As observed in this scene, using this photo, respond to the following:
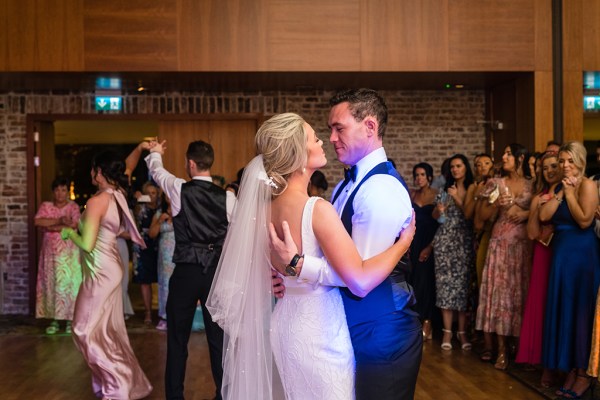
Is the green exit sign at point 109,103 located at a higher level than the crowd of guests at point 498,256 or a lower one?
higher

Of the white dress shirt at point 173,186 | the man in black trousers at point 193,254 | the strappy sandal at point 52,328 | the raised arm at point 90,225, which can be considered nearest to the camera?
the man in black trousers at point 193,254

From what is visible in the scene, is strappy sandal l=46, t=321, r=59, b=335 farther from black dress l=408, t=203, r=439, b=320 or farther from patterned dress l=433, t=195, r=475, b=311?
patterned dress l=433, t=195, r=475, b=311

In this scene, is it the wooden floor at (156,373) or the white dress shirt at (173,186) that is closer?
the white dress shirt at (173,186)

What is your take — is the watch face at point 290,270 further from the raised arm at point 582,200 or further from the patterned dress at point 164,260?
the patterned dress at point 164,260

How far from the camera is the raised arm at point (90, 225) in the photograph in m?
5.15

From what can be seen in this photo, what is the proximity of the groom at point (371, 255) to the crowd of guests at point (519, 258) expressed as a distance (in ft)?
8.61

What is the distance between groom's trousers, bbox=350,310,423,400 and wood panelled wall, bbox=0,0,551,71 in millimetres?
5644

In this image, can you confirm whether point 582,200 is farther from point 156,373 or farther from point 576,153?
point 156,373

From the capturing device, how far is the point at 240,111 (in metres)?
9.44

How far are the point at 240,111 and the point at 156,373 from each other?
4.04 m

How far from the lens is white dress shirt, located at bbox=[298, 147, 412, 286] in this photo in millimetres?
2564

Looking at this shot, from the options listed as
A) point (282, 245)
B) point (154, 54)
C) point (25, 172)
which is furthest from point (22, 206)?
point (282, 245)

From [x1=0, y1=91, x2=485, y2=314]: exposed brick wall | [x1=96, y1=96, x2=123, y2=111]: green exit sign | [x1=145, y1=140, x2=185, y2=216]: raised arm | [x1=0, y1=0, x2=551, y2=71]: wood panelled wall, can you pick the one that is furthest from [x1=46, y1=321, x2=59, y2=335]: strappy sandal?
[x1=145, y1=140, x2=185, y2=216]: raised arm

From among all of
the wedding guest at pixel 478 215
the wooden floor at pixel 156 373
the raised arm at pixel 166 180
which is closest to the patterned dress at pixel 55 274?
the wooden floor at pixel 156 373
